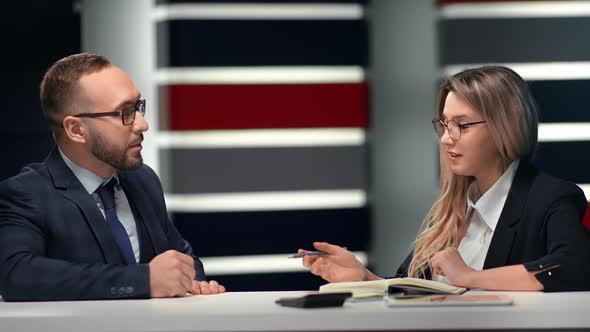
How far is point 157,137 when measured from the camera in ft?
15.1

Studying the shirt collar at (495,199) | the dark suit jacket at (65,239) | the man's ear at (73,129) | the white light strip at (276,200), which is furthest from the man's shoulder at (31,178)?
the white light strip at (276,200)

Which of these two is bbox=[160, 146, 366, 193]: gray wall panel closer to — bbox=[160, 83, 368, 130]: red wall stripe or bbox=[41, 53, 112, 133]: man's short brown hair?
bbox=[160, 83, 368, 130]: red wall stripe

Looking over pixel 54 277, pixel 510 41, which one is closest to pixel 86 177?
pixel 54 277

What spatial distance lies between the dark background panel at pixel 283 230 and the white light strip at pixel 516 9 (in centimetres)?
113

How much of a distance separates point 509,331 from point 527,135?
2.93 ft

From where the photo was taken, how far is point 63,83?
2.64 metres

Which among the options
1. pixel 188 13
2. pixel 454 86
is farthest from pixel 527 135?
pixel 188 13

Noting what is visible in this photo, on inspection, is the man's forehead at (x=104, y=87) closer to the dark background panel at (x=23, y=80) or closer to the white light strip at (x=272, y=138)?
the dark background panel at (x=23, y=80)

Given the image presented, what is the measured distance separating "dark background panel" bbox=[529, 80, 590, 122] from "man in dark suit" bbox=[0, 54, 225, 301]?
100.0 inches

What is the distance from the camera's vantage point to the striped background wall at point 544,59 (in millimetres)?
4693

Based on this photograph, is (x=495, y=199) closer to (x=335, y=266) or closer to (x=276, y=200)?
(x=335, y=266)

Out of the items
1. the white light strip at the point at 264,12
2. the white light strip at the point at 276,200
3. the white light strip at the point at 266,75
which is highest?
the white light strip at the point at 264,12

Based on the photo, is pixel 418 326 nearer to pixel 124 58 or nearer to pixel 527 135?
pixel 527 135

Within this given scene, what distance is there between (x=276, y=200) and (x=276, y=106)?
49cm
